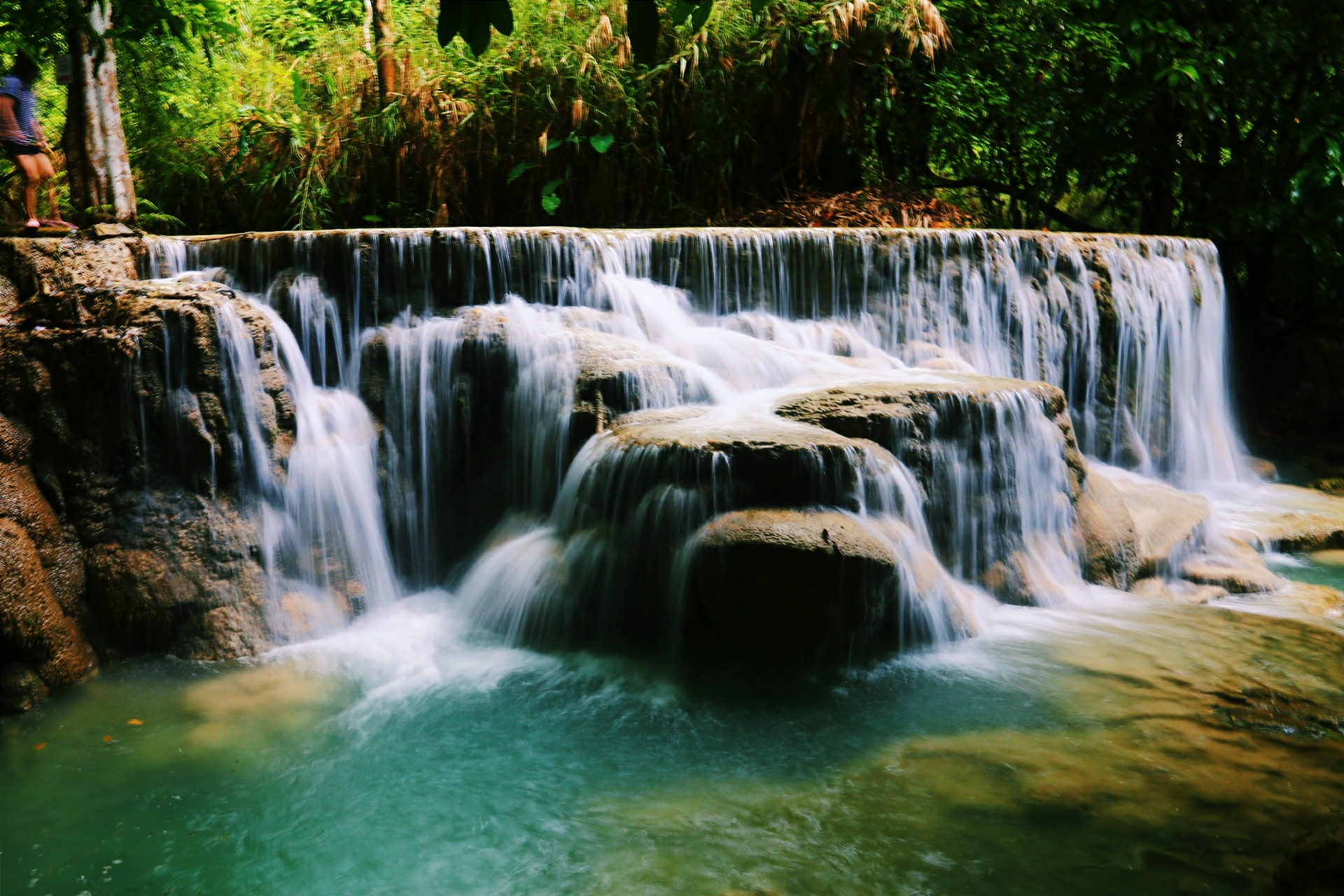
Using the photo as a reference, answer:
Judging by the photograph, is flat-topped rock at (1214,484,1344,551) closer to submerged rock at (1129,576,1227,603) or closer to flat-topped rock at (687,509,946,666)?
submerged rock at (1129,576,1227,603)

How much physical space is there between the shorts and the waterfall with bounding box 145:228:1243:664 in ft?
Answer: 5.33

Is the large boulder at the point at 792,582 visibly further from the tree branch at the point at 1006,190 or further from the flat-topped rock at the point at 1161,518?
the tree branch at the point at 1006,190

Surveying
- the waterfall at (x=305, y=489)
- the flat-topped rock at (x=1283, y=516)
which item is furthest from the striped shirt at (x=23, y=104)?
the flat-topped rock at (x=1283, y=516)

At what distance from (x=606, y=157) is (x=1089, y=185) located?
5.61 meters

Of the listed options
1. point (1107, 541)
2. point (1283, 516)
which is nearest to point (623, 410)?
point (1107, 541)

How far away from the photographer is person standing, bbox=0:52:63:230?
6.66 m

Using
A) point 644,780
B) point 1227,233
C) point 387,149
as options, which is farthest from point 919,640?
point 1227,233

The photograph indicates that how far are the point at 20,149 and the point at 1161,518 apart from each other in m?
8.25

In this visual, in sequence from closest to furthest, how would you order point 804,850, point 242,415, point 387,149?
point 804,850 < point 242,415 < point 387,149

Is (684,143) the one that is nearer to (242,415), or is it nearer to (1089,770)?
(242,415)

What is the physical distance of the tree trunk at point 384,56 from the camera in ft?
29.7

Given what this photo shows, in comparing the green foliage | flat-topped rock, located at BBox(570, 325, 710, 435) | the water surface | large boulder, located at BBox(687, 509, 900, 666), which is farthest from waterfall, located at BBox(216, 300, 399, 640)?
the green foliage

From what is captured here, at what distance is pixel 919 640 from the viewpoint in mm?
4797

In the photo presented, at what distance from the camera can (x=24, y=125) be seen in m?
6.79
